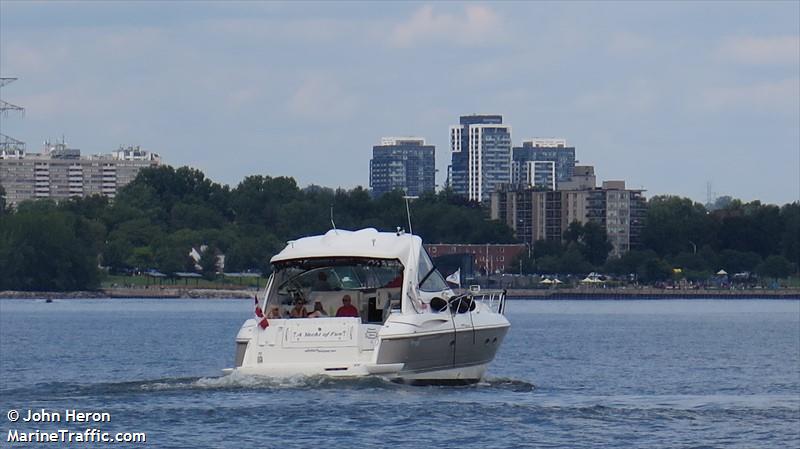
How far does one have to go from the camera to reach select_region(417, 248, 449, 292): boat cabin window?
141 feet

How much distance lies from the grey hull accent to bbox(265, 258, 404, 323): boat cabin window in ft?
5.04

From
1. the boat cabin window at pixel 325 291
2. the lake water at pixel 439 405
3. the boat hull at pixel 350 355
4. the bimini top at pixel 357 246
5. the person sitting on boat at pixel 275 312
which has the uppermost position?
the bimini top at pixel 357 246

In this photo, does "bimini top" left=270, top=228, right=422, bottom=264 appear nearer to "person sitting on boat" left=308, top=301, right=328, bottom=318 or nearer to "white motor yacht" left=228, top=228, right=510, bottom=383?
"white motor yacht" left=228, top=228, right=510, bottom=383

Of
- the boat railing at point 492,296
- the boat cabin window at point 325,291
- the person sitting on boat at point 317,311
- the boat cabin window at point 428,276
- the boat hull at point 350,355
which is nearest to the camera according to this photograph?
the boat hull at point 350,355

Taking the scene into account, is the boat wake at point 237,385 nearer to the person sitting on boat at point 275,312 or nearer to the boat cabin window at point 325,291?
the person sitting on boat at point 275,312

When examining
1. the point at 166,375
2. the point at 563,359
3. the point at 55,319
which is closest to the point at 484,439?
the point at 166,375

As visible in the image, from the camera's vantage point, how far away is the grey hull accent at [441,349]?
130 ft

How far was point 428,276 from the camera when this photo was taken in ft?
142

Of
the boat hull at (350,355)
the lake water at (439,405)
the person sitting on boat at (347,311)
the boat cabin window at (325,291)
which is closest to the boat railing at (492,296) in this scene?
the lake water at (439,405)

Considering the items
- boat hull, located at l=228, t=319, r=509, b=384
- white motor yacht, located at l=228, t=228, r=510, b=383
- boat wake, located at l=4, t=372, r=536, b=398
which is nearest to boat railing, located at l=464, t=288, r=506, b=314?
white motor yacht, located at l=228, t=228, r=510, b=383

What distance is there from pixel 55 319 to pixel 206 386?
87.8 meters

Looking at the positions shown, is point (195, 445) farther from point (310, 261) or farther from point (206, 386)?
point (310, 261)

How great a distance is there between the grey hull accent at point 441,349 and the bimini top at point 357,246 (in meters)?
2.12

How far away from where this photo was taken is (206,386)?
3916 cm
